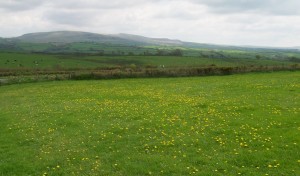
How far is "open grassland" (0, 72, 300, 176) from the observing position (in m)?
13.8

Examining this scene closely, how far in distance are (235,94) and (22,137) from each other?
2186cm

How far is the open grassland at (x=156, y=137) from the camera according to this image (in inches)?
542

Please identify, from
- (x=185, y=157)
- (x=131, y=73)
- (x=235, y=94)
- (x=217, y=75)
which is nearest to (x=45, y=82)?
(x=131, y=73)

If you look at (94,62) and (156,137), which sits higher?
(94,62)

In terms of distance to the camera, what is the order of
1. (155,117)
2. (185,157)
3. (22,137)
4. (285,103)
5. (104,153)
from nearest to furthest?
1. (185,157)
2. (104,153)
3. (22,137)
4. (155,117)
5. (285,103)

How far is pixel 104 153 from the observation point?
15664mm

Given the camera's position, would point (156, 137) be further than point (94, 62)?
No

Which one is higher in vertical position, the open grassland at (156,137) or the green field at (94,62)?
the green field at (94,62)

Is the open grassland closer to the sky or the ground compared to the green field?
closer to the ground

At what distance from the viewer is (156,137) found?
17.9 metres

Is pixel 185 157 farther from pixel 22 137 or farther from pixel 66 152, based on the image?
pixel 22 137

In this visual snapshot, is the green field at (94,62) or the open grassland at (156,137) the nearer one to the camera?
the open grassland at (156,137)

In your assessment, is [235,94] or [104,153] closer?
[104,153]

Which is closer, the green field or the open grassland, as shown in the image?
the open grassland
